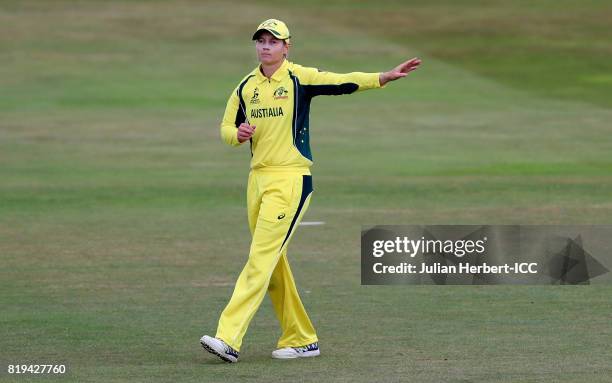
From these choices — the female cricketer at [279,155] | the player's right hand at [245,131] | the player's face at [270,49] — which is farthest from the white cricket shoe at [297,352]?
the player's face at [270,49]

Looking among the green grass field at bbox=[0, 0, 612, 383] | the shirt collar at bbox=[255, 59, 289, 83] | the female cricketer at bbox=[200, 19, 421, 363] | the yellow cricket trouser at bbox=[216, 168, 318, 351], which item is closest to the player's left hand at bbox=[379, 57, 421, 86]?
the female cricketer at bbox=[200, 19, 421, 363]

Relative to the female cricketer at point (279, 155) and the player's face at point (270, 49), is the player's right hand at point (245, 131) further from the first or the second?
the player's face at point (270, 49)

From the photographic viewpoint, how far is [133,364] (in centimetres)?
936

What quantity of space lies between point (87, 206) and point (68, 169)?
4.24 m

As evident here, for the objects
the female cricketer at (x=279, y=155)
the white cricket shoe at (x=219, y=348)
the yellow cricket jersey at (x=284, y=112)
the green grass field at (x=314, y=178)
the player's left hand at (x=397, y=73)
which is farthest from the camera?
the green grass field at (x=314, y=178)

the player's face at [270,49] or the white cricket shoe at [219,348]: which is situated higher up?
the player's face at [270,49]

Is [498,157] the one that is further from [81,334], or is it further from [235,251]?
[81,334]

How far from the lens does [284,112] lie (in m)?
9.69

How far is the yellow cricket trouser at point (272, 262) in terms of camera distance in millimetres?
9445

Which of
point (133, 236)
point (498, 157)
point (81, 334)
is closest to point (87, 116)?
point (498, 157)

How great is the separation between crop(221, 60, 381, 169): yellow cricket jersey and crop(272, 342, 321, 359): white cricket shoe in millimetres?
1220

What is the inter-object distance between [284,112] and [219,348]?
5.41ft

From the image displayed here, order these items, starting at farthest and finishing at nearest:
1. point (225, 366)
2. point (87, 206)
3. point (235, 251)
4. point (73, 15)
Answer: point (73, 15) < point (87, 206) < point (235, 251) < point (225, 366)

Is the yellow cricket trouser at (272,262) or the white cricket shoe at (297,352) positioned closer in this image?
the yellow cricket trouser at (272,262)
